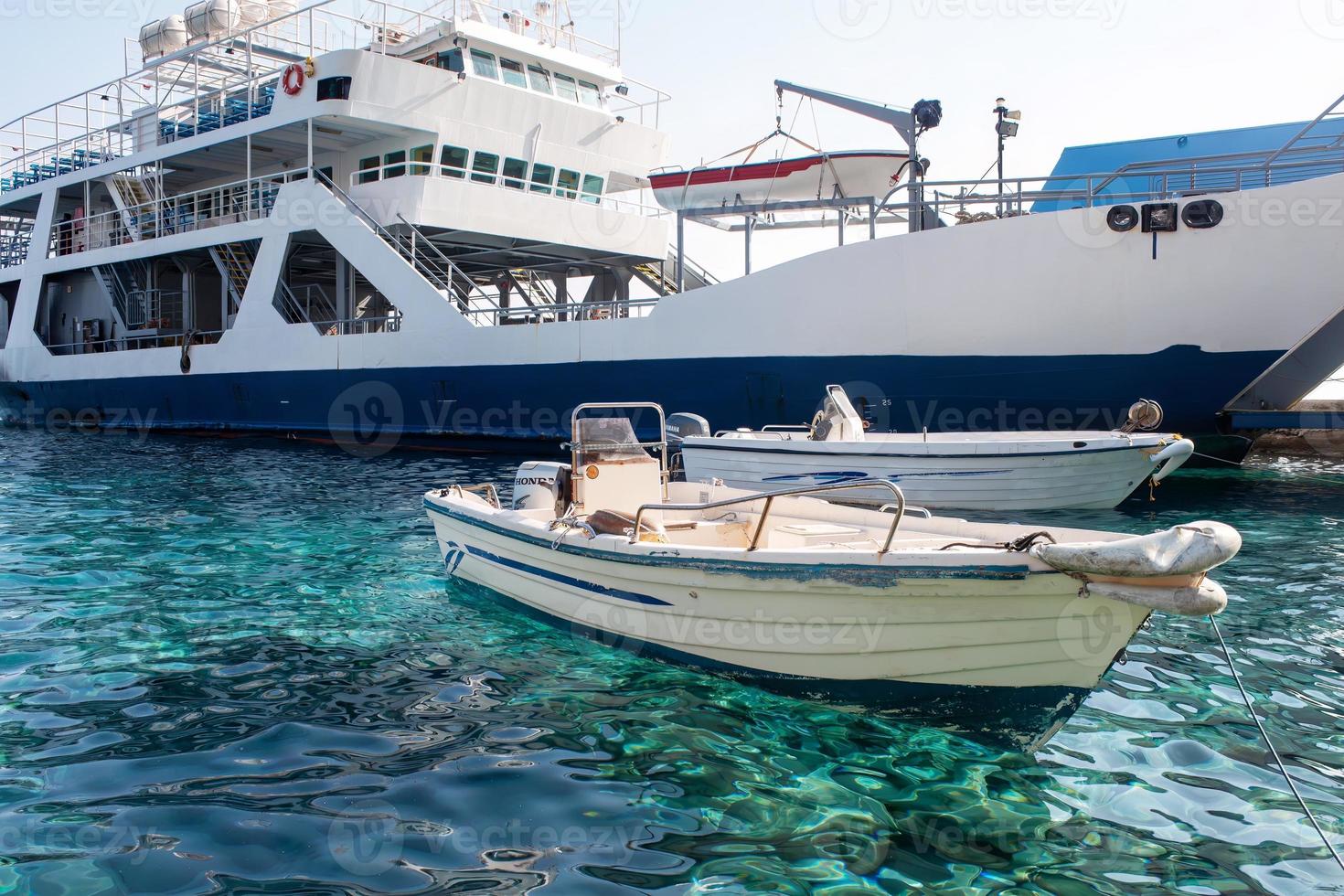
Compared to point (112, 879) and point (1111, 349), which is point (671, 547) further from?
point (1111, 349)

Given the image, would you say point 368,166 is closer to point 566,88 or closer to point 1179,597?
point 566,88

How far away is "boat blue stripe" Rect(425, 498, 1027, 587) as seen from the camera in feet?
14.2

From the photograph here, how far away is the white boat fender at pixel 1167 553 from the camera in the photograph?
3863 millimetres

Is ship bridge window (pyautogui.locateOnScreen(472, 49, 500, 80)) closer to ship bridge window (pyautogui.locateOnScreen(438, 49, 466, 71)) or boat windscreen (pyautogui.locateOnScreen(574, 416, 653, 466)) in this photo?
ship bridge window (pyautogui.locateOnScreen(438, 49, 466, 71))

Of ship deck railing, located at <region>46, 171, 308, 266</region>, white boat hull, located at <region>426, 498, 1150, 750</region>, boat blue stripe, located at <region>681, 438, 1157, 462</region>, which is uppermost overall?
ship deck railing, located at <region>46, 171, 308, 266</region>

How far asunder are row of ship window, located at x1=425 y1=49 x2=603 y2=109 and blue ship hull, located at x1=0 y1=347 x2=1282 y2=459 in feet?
23.3

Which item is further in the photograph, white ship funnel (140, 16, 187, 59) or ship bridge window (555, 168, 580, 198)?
white ship funnel (140, 16, 187, 59)

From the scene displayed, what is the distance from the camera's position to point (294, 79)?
66.2 ft

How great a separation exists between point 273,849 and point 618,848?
1.32m

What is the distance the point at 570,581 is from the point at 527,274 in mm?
21921

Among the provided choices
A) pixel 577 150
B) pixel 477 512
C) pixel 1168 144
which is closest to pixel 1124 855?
pixel 477 512

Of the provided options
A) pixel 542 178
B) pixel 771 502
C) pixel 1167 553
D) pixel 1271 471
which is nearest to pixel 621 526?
pixel 771 502

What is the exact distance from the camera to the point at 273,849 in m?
3.71

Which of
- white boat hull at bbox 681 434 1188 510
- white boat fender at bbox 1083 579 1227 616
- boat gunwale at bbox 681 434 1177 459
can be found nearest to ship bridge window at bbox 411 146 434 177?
boat gunwale at bbox 681 434 1177 459
